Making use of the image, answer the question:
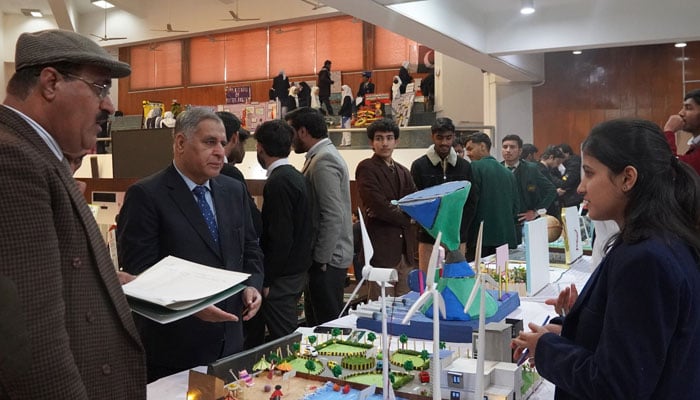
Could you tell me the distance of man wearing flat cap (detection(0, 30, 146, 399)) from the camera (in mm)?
985

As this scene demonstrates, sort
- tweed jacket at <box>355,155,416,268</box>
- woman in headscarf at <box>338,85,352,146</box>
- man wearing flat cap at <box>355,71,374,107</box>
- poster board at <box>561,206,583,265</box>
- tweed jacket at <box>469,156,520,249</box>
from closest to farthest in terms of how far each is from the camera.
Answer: poster board at <box>561,206,583,265</box> < tweed jacket at <box>355,155,416,268</box> < tweed jacket at <box>469,156,520,249</box> < woman in headscarf at <box>338,85,352,146</box> < man wearing flat cap at <box>355,71,374,107</box>

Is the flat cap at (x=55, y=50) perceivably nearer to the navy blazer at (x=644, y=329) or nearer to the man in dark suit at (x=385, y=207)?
the navy blazer at (x=644, y=329)

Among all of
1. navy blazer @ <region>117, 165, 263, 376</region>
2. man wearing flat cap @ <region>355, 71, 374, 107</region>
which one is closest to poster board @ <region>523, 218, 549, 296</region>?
navy blazer @ <region>117, 165, 263, 376</region>

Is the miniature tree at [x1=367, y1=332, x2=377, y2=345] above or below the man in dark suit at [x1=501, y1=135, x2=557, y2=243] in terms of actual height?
below

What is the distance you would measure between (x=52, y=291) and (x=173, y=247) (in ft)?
3.40

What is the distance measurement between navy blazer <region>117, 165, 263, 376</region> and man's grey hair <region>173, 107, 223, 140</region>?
0.14 meters

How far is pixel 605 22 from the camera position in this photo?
21.7ft

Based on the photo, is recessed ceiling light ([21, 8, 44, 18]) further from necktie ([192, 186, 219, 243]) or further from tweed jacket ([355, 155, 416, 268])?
necktie ([192, 186, 219, 243])

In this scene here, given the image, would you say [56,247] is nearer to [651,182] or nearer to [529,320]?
[651,182]

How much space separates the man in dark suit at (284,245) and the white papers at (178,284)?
1359 millimetres

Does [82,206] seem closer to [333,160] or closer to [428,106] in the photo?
[333,160]

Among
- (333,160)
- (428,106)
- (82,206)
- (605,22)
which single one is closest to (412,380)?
(82,206)

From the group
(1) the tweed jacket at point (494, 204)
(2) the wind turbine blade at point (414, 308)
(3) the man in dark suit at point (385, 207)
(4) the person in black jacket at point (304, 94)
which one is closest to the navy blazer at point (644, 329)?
(2) the wind turbine blade at point (414, 308)

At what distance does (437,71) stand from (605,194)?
369 inches
